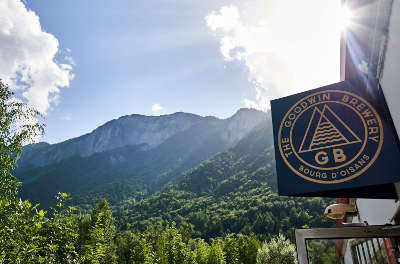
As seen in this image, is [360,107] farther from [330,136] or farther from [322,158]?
[322,158]

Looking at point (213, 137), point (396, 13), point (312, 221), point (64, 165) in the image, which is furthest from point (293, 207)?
point (64, 165)

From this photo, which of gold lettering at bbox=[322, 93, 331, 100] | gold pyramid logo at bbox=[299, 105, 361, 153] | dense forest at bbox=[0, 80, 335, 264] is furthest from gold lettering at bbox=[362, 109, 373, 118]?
dense forest at bbox=[0, 80, 335, 264]

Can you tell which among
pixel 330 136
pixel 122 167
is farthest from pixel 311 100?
pixel 122 167

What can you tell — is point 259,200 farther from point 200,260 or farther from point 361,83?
point 361,83

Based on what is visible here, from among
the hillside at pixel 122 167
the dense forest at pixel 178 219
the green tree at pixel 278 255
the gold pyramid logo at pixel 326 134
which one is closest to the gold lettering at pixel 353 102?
the gold pyramid logo at pixel 326 134

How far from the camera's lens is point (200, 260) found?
2386 centimetres

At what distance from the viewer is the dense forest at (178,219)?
579cm

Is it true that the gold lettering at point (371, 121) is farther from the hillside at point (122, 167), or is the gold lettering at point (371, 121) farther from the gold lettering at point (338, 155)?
the hillside at point (122, 167)

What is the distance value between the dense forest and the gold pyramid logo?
4970 millimetres

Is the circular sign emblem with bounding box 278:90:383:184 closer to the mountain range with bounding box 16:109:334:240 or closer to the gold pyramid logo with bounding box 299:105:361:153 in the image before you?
the gold pyramid logo with bounding box 299:105:361:153

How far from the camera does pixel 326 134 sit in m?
3.45

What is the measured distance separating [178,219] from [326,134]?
85.4 meters

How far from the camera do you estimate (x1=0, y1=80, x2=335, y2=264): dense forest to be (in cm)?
579

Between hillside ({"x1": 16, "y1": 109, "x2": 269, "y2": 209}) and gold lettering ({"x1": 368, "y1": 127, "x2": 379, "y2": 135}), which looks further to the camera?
hillside ({"x1": 16, "y1": 109, "x2": 269, "y2": 209})
